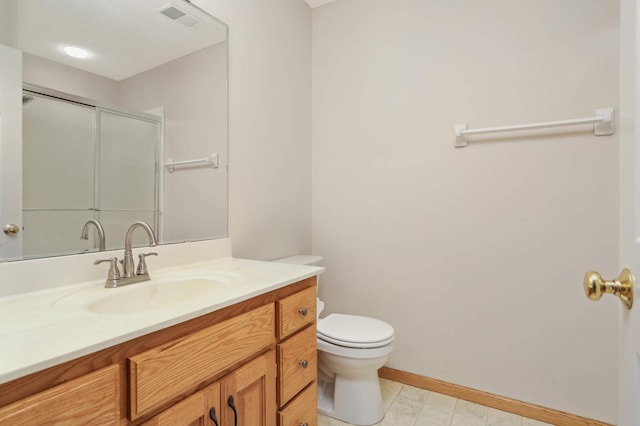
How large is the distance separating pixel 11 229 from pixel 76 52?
60cm

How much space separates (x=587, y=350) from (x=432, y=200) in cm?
101

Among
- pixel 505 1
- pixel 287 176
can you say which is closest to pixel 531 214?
pixel 505 1

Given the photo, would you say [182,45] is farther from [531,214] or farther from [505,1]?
[531,214]

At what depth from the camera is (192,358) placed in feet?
2.60

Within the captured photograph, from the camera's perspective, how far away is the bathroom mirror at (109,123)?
3.10 ft

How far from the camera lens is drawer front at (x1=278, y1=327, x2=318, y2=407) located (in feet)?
3.57

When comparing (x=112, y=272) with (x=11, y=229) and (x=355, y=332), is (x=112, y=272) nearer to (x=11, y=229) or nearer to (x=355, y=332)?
(x=11, y=229)

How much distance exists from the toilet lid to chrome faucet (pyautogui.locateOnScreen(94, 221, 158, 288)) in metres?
0.89

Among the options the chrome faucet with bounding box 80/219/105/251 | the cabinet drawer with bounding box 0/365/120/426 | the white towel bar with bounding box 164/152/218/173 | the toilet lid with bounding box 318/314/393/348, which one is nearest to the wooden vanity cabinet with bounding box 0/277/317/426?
the cabinet drawer with bounding box 0/365/120/426

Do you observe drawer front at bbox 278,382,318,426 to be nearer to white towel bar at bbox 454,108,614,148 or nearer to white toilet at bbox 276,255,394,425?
white toilet at bbox 276,255,394,425

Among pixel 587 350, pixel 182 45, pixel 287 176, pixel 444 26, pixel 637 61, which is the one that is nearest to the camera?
pixel 637 61

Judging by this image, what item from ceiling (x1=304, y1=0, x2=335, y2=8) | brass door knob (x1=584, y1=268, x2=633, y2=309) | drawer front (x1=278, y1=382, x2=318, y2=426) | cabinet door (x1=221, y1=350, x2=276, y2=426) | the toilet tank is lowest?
drawer front (x1=278, y1=382, x2=318, y2=426)

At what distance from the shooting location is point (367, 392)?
160cm

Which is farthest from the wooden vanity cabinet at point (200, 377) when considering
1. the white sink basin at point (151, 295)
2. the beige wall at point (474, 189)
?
the beige wall at point (474, 189)
